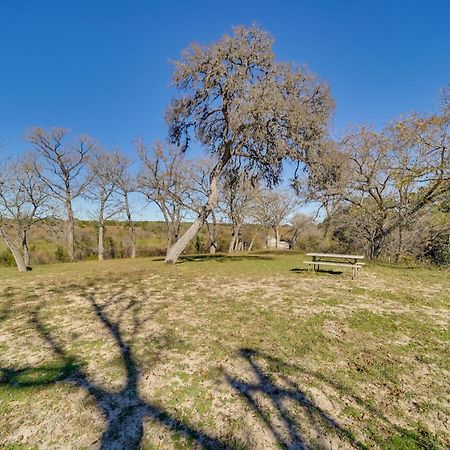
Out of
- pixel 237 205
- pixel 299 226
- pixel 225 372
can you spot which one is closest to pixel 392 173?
pixel 225 372

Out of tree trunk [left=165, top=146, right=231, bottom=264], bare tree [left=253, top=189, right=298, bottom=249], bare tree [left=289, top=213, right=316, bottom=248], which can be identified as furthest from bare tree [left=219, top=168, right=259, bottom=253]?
tree trunk [left=165, top=146, right=231, bottom=264]

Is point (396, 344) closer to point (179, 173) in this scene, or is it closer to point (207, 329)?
point (207, 329)

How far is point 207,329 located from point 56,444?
263 cm

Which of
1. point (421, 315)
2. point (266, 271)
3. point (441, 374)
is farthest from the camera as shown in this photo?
point (266, 271)

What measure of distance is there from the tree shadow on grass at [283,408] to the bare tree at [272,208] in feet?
93.0

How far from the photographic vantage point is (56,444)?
243cm

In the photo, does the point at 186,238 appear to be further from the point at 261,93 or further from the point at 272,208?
the point at 272,208

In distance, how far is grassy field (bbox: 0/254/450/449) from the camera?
2.53 metres

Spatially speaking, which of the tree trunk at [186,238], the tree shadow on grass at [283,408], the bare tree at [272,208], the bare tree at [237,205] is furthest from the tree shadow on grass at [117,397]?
the bare tree at [272,208]

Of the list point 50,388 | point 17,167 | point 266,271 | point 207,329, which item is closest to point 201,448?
point 50,388

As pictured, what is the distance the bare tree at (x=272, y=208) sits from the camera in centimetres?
3222

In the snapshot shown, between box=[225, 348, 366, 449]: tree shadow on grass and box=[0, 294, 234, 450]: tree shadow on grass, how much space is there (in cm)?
50

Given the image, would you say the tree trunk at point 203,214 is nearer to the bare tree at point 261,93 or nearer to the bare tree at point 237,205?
the bare tree at point 261,93

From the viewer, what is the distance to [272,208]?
110 ft
